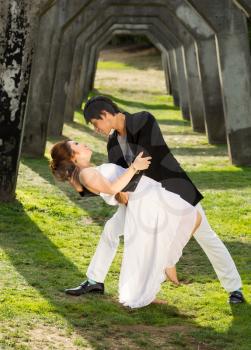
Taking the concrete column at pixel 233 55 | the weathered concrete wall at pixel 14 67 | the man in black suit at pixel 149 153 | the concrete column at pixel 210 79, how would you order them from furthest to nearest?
1. the concrete column at pixel 210 79
2. the concrete column at pixel 233 55
3. the weathered concrete wall at pixel 14 67
4. the man in black suit at pixel 149 153

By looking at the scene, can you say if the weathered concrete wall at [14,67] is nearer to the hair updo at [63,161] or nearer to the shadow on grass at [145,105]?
the hair updo at [63,161]

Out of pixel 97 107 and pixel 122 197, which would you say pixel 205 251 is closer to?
pixel 122 197

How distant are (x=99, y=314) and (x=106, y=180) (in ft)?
3.67

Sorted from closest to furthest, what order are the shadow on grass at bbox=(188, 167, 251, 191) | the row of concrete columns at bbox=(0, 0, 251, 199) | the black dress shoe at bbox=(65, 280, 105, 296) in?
the black dress shoe at bbox=(65, 280, 105, 296)
the row of concrete columns at bbox=(0, 0, 251, 199)
the shadow on grass at bbox=(188, 167, 251, 191)

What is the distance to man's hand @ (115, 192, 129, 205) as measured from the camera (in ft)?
23.5

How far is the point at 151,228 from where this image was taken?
23.5ft

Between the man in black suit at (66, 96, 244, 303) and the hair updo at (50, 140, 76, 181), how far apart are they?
0.94 feet

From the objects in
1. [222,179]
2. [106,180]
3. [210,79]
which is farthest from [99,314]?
[210,79]

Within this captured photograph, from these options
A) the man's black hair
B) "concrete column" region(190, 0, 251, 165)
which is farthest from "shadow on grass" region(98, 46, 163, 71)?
the man's black hair

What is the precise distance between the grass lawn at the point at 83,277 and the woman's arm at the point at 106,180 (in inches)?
41.2

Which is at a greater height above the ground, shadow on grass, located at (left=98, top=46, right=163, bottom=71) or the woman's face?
the woman's face

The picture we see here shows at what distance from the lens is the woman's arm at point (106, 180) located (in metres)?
6.91

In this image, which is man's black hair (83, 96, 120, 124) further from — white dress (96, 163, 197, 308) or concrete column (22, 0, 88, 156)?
concrete column (22, 0, 88, 156)

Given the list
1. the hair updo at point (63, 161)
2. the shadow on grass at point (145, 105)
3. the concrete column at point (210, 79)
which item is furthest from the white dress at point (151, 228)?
the shadow on grass at point (145, 105)
